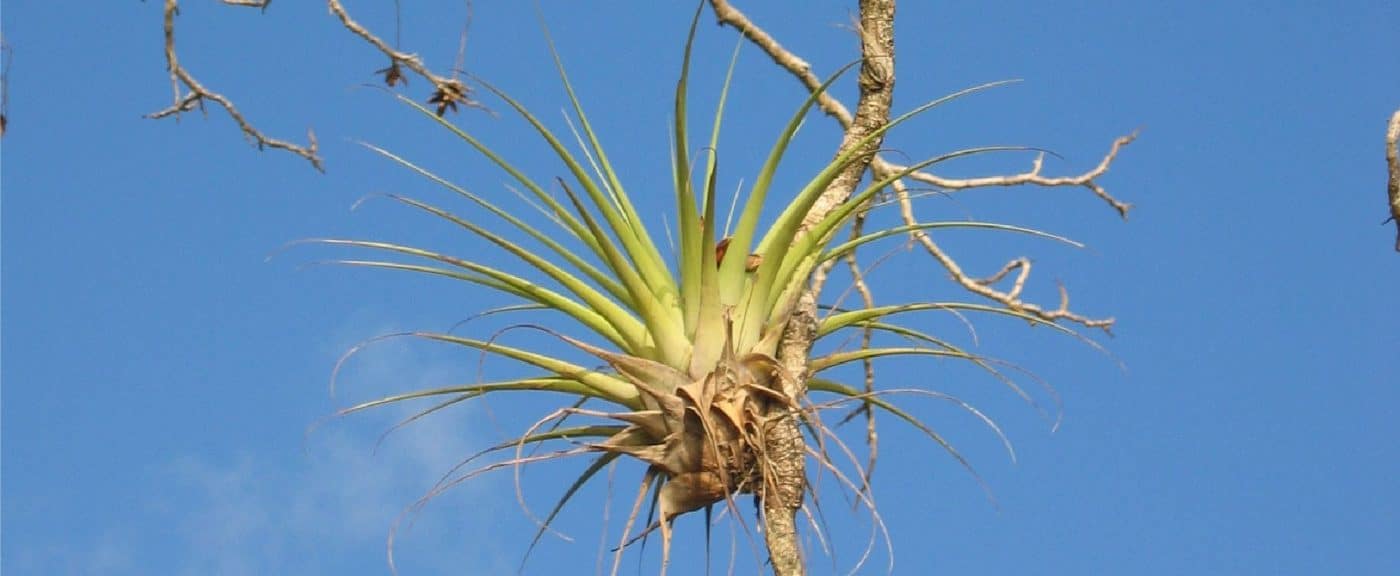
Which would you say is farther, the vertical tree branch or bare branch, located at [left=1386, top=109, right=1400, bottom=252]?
bare branch, located at [left=1386, top=109, right=1400, bottom=252]

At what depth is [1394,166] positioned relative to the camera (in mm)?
4395

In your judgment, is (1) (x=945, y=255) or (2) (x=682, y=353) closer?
(2) (x=682, y=353)

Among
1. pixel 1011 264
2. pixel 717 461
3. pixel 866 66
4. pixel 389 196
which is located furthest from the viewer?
pixel 1011 264

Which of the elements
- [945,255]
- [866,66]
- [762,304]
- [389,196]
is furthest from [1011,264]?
[389,196]

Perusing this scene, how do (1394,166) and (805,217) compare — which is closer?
(805,217)

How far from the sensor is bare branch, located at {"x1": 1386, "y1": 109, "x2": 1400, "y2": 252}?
4.38 meters

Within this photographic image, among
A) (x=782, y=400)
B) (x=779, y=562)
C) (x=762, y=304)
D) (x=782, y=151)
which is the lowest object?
(x=779, y=562)

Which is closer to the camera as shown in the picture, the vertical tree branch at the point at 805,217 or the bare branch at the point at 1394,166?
the vertical tree branch at the point at 805,217

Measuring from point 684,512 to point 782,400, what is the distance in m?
0.36

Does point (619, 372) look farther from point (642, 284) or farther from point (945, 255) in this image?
point (945, 255)

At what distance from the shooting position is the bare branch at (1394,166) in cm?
438

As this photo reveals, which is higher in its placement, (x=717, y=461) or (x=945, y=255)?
(x=945, y=255)

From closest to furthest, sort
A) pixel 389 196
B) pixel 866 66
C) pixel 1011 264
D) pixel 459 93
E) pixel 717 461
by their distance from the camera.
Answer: pixel 717 461
pixel 389 196
pixel 866 66
pixel 459 93
pixel 1011 264

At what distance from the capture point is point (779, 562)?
149 inches
